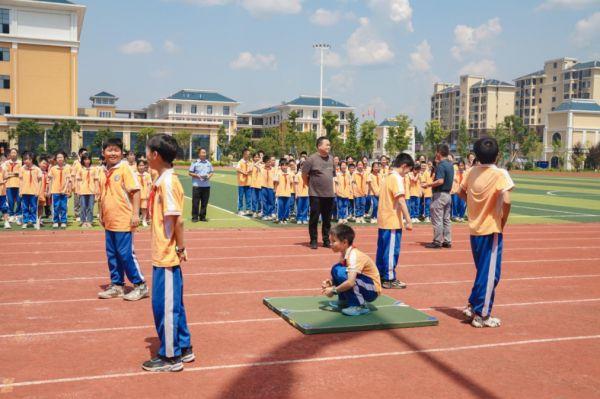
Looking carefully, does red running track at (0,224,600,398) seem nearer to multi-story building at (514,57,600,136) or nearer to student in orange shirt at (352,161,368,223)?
student in orange shirt at (352,161,368,223)

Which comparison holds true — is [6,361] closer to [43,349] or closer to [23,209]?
[43,349]

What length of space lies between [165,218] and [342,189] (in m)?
11.1

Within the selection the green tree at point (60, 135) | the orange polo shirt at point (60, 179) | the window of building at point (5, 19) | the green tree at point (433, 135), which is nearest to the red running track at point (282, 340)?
the orange polo shirt at point (60, 179)

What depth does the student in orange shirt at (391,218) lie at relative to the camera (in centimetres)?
751

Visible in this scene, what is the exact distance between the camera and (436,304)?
22.8ft

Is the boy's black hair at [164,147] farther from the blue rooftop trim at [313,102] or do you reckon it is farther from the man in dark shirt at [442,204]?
the blue rooftop trim at [313,102]

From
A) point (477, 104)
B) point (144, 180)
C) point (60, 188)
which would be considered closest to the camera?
point (60, 188)

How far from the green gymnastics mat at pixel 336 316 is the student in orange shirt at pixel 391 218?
900 millimetres

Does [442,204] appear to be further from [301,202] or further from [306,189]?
[301,202]

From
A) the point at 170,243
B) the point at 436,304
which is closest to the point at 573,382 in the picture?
the point at 436,304

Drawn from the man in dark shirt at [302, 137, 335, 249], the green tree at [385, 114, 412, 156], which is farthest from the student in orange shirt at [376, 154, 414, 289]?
the green tree at [385, 114, 412, 156]

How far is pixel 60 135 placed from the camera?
6072 centimetres

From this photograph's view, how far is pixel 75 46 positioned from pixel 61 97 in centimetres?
587

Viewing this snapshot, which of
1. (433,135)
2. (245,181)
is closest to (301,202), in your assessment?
(245,181)
